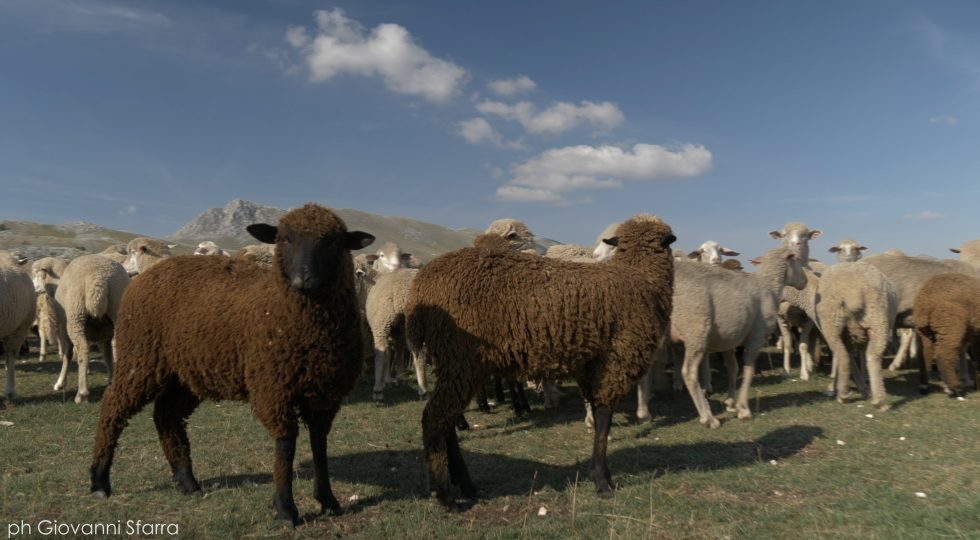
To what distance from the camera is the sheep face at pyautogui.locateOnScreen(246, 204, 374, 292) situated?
4.52 m

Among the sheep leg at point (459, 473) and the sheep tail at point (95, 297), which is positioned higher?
the sheep tail at point (95, 297)

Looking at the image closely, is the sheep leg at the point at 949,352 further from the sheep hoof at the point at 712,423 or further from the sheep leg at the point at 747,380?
the sheep hoof at the point at 712,423

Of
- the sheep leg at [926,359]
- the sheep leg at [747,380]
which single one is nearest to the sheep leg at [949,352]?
the sheep leg at [926,359]

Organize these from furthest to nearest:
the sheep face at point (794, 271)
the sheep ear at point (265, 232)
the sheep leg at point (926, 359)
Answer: the sheep face at point (794, 271), the sheep leg at point (926, 359), the sheep ear at point (265, 232)

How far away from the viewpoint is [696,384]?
883 cm

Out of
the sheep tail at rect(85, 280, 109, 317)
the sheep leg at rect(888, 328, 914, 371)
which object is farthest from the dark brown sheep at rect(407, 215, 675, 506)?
the sheep leg at rect(888, 328, 914, 371)

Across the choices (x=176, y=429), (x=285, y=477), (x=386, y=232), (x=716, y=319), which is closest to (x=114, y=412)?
(x=176, y=429)

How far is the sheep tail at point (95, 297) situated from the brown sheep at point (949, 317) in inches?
585

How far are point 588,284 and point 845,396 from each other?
6.94 metres

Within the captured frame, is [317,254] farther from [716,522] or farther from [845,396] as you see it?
[845,396]

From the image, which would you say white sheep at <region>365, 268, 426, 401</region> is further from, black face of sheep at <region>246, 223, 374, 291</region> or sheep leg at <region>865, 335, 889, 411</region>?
sheep leg at <region>865, 335, 889, 411</region>

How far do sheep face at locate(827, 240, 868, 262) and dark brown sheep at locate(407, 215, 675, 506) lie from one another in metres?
13.2

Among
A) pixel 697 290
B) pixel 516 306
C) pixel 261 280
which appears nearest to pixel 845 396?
pixel 697 290

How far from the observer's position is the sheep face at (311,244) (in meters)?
4.52
